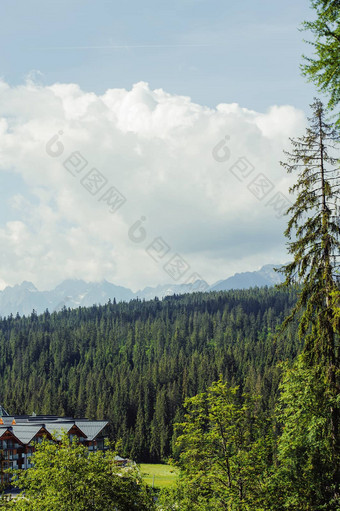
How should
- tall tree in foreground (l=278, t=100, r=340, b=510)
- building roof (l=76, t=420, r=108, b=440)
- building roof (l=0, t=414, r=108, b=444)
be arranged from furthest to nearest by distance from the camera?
building roof (l=76, t=420, r=108, b=440), building roof (l=0, t=414, r=108, b=444), tall tree in foreground (l=278, t=100, r=340, b=510)

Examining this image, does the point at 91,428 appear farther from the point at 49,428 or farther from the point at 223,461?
the point at 223,461

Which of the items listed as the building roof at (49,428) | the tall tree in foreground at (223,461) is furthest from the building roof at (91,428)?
the tall tree in foreground at (223,461)

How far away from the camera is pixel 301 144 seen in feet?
60.5

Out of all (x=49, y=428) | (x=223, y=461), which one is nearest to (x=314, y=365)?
(x=223, y=461)

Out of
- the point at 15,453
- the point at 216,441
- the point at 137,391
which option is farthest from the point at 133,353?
the point at 216,441

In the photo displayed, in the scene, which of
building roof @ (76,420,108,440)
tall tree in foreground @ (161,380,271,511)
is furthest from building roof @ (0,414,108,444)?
tall tree in foreground @ (161,380,271,511)

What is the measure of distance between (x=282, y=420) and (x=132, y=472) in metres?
6.43

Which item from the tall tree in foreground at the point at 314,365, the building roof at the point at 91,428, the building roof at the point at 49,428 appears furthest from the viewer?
Answer: the building roof at the point at 91,428

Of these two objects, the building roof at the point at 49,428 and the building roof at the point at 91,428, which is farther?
the building roof at the point at 91,428

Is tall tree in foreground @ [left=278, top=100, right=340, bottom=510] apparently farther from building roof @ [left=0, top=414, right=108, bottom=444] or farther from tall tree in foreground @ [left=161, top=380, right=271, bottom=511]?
building roof @ [left=0, top=414, right=108, bottom=444]

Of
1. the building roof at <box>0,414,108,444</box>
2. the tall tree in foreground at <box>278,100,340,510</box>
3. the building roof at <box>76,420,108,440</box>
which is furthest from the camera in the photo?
the building roof at <box>76,420,108,440</box>

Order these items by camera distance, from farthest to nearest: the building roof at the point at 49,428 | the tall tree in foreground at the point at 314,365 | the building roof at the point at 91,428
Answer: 1. the building roof at the point at 91,428
2. the building roof at the point at 49,428
3. the tall tree in foreground at the point at 314,365

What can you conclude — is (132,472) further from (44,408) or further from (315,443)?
(44,408)

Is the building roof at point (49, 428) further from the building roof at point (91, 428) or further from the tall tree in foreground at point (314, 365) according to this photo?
the tall tree in foreground at point (314, 365)
